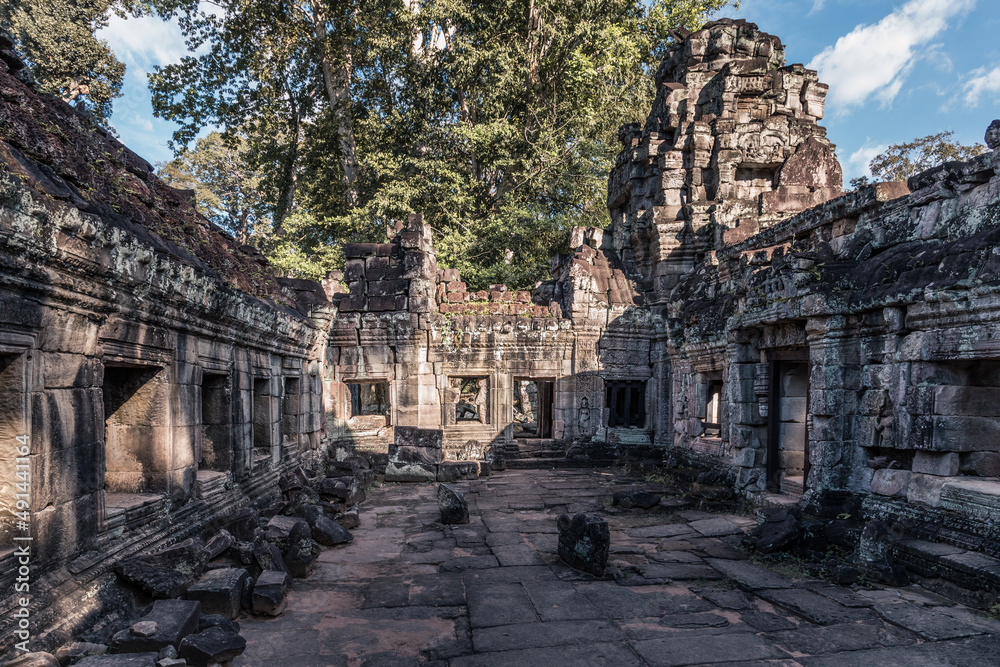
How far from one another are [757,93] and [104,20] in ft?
74.9

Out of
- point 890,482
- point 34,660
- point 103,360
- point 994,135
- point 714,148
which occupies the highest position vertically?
point 714,148

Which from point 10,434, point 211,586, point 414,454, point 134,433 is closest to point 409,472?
point 414,454

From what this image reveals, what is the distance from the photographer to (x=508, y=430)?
12.9 metres

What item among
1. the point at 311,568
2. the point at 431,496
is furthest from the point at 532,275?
the point at 311,568

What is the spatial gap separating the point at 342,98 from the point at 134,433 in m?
16.2

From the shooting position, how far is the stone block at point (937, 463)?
5527mm

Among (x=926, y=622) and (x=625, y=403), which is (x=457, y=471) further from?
(x=926, y=622)

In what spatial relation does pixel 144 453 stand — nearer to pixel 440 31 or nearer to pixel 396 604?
pixel 396 604

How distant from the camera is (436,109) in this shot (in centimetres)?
1897

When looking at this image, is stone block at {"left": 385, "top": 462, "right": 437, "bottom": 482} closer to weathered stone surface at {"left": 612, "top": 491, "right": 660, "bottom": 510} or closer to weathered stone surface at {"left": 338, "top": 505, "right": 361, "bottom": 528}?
weathered stone surface at {"left": 338, "top": 505, "right": 361, "bottom": 528}

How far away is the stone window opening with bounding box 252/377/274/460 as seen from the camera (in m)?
8.02

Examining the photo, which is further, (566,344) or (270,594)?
(566,344)

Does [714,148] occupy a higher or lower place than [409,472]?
higher

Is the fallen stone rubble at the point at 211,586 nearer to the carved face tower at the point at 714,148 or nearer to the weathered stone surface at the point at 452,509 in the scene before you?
the weathered stone surface at the point at 452,509
